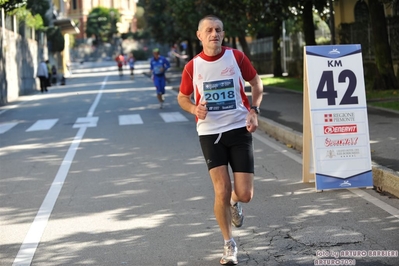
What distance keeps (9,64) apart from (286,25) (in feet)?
68.5

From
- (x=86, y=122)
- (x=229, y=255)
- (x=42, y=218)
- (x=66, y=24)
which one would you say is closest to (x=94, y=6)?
(x=66, y=24)

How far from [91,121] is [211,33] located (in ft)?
A: 48.5

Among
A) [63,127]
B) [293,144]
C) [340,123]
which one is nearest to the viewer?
[340,123]

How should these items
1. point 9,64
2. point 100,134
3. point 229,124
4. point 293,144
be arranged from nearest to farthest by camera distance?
1. point 229,124
2. point 293,144
3. point 100,134
4. point 9,64

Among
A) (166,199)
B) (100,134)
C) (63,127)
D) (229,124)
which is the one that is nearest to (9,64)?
(63,127)

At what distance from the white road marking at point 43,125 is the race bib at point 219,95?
1338 centimetres

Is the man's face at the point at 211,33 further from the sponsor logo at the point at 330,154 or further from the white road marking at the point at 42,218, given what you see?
the sponsor logo at the point at 330,154

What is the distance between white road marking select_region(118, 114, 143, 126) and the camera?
19614 millimetres

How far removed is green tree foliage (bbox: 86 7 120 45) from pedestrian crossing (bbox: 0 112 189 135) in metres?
119

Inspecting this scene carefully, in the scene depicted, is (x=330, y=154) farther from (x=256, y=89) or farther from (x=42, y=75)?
(x=42, y=75)

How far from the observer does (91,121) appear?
20.8 m

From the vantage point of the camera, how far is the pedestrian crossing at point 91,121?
19.6 meters

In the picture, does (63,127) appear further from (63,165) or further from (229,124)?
(229,124)

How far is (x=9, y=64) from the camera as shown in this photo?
3562cm
